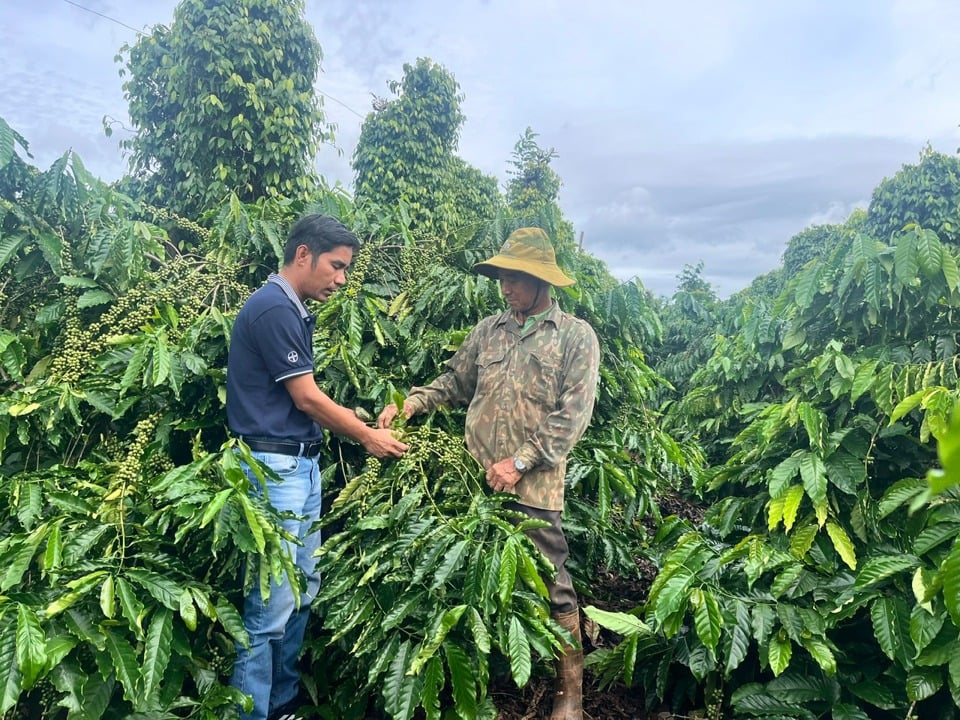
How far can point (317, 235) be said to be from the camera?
215cm

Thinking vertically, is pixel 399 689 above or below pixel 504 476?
below

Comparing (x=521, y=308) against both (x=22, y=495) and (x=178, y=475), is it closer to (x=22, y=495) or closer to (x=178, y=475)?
(x=178, y=475)

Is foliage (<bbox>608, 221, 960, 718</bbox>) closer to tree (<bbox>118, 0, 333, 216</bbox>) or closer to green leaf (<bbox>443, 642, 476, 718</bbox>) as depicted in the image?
green leaf (<bbox>443, 642, 476, 718</bbox>)

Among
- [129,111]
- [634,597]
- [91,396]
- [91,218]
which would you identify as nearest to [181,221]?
[91,218]

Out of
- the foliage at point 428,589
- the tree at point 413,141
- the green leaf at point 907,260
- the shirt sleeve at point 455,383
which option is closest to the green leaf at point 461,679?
the foliage at point 428,589

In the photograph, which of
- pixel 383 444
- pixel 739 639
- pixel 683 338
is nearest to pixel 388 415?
pixel 383 444

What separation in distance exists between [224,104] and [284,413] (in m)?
4.14

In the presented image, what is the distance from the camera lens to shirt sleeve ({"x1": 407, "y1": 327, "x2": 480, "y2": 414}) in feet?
8.13

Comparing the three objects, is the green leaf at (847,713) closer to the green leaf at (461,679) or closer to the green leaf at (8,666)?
the green leaf at (461,679)

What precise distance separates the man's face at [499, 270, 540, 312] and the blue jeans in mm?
888

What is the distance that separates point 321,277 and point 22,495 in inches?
44.4

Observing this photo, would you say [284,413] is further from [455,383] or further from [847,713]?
[847,713]

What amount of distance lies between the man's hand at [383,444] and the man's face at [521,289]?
64cm

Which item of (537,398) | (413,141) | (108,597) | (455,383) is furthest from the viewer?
(413,141)
